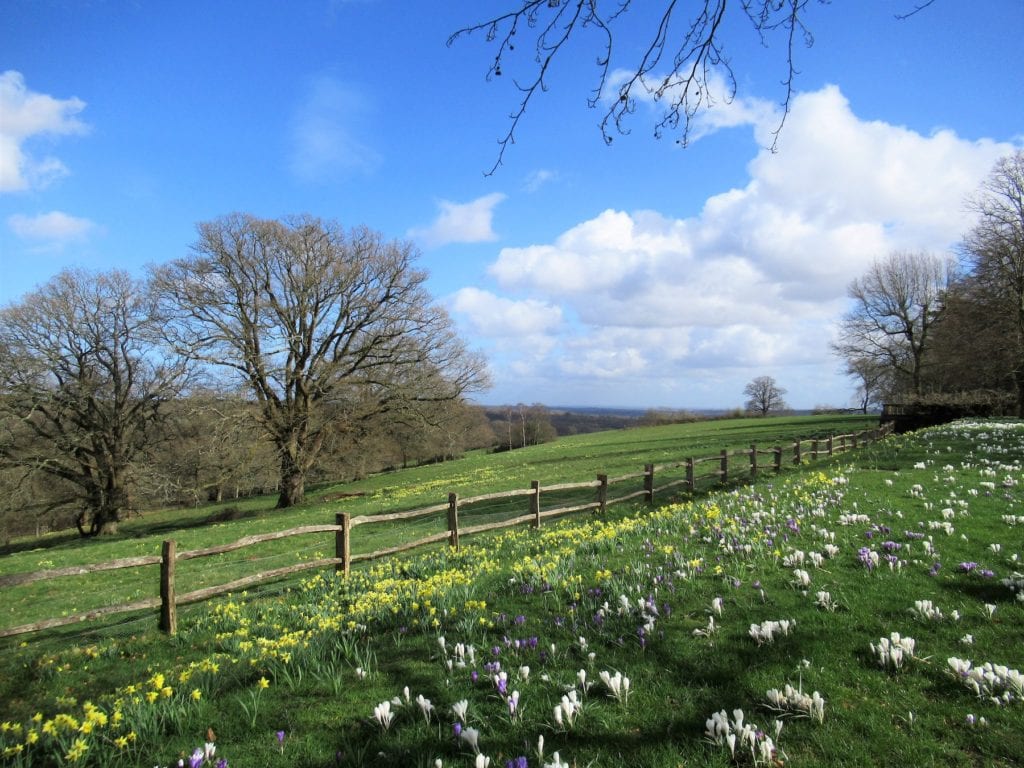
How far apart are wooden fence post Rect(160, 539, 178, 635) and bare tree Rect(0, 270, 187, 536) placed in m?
23.8

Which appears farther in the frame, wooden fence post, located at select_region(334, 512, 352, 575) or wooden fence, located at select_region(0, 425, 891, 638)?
wooden fence post, located at select_region(334, 512, 352, 575)

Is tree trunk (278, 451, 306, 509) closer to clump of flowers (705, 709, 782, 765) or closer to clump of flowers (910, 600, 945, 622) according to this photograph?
clump of flowers (910, 600, 945, 622)

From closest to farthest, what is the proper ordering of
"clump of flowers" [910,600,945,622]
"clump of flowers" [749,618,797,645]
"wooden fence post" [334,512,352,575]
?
"clump of flowers" [749,618,797,645]
"clump of flowers" [910,600,945,622]
"wooden fence post" [334,512,352,575]

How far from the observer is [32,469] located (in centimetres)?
2789

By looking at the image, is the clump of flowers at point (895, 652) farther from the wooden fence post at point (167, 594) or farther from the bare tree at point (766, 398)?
the bare tree at point (766, 398)

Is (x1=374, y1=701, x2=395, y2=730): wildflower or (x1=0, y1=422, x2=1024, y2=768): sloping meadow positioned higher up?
(x1=374, y1=701, x2=395, y2=730): wildflower

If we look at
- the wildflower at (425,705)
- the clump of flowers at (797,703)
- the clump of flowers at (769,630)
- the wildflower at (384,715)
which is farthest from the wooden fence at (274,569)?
the clump of flowers at (797,703)

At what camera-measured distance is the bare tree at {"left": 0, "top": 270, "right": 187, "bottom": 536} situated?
28078 millimetres

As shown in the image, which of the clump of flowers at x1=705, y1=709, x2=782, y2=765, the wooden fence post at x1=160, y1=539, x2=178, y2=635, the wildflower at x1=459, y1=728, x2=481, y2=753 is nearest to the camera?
the clump of flowers at x1=705, y1=709, x2=782, y2=765

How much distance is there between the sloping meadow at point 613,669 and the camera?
318 cm

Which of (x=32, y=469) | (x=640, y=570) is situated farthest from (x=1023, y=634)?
(x=32, y=469)

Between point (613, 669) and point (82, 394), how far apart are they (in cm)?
3634

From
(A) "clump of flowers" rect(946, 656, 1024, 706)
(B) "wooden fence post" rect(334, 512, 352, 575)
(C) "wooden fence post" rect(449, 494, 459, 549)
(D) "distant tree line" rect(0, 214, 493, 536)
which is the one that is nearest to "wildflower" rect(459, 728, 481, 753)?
(A) "clump of flowers" rect(946, 656, 1024, 706)

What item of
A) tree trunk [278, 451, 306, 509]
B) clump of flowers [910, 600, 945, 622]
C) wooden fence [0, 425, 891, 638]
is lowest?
tree trunk [278, 451, 306, 509]
